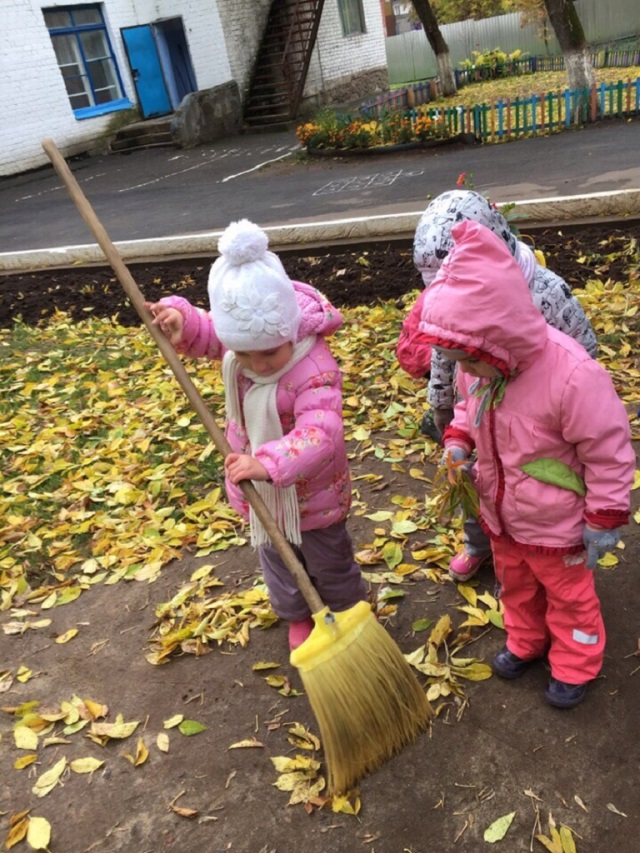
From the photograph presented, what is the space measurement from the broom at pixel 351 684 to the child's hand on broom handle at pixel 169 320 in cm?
36

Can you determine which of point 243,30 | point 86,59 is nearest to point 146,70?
point 86,59

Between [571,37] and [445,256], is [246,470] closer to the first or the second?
[445,256]

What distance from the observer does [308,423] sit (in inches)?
81.4

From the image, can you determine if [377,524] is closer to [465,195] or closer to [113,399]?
[465,195]

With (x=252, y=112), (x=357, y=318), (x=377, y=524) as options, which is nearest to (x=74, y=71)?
(x=252, y=112)

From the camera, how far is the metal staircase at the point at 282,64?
60.9ft

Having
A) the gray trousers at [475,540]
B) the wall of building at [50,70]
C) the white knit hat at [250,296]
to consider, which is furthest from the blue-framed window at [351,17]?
the white knit hat at [250,296]

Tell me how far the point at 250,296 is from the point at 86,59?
717 inches

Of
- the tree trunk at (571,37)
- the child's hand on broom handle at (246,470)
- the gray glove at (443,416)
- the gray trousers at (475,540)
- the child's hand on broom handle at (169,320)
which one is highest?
the tree trunk at (571,37)

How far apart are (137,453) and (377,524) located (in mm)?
1701

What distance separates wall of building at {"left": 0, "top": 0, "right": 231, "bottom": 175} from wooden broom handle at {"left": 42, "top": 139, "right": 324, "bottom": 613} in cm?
1563

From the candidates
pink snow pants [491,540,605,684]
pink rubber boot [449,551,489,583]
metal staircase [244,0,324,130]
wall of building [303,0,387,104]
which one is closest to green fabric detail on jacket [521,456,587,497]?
pink snow pants [491,540,605,684]

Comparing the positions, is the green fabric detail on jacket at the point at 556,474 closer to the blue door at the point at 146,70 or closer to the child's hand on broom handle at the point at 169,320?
the child's hand on broom handle at the point at 169,320

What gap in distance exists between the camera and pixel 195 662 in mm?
2779
